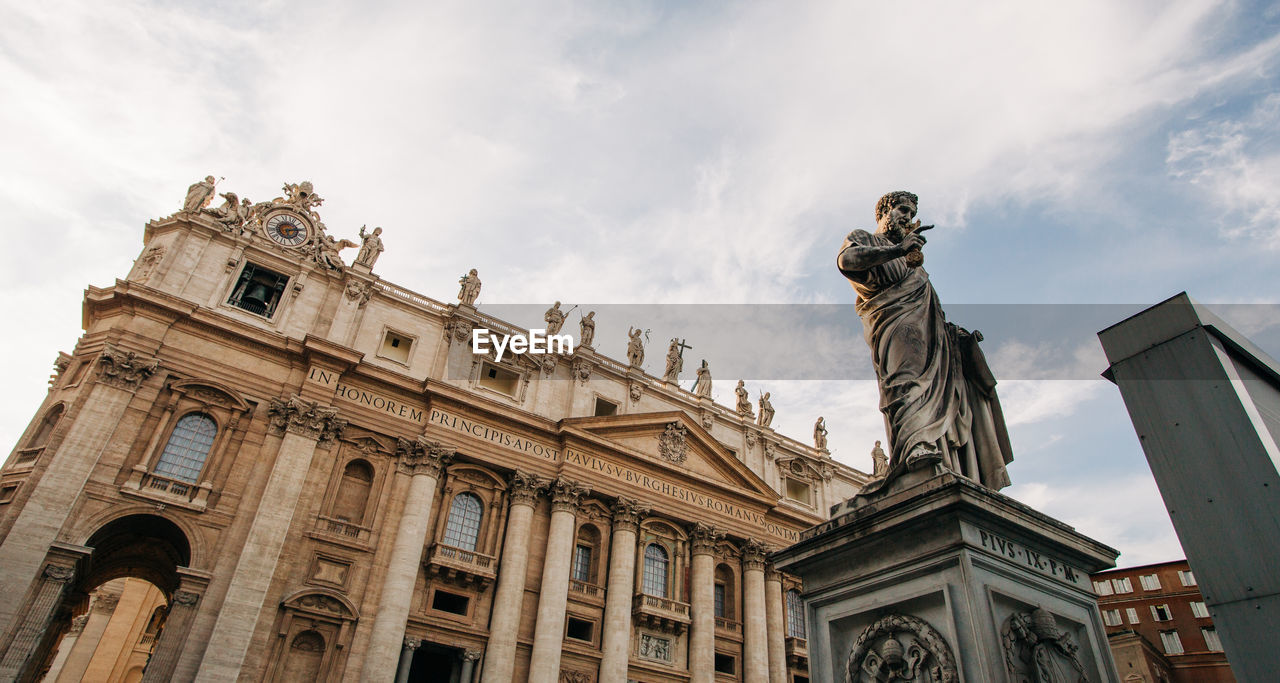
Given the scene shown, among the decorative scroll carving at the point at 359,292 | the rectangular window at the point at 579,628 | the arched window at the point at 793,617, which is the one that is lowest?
the rectangular window at the point at 579,628

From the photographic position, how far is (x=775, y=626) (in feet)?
106

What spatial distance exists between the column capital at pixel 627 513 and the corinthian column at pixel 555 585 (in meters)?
1.61

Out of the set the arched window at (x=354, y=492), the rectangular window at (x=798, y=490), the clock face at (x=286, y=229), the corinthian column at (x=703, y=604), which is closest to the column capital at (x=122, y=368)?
the arched window at (x=354, y=492)

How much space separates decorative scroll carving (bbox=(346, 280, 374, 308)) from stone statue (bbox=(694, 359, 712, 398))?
1662 cm

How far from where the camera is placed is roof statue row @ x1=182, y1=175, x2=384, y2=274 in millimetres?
28281

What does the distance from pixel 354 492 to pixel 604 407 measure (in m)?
11.7

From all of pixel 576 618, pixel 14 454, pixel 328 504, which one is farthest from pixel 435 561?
pixel 14 454

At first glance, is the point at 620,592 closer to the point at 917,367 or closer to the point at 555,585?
the point at 555,585

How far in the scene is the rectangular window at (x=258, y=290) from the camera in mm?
27469

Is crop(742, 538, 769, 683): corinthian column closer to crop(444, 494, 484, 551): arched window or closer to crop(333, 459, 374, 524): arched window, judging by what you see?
crop(444, 494, 484, 551): arched window

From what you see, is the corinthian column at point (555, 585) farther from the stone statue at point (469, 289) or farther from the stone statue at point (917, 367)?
the stone statue at point (917, 367)

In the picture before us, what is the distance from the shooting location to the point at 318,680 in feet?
74.1

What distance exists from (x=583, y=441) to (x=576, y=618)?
695cm

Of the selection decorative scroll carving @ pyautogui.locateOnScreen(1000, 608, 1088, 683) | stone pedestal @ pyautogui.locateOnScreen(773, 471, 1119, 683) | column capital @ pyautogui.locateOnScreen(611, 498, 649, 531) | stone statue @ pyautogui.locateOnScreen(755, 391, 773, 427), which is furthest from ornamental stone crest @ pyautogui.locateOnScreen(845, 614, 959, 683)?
stone statue @ pyautogui.locateOnScreen(755, 391, 773, 427)
